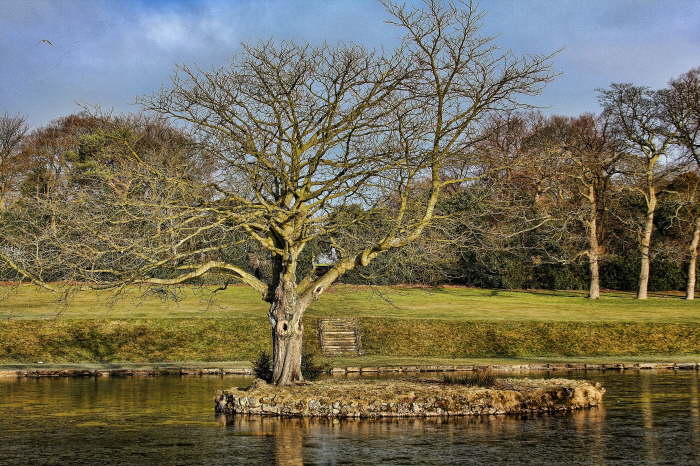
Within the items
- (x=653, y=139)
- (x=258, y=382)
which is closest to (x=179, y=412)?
(x=258, y=382)

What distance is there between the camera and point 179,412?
789 inches

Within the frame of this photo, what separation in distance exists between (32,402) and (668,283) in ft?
172

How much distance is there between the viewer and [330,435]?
16.3 meters

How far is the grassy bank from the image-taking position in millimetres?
34250

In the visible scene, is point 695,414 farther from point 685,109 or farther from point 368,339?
point 685,109

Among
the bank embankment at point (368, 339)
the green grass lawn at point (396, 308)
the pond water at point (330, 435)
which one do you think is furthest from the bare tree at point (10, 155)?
the pond water at point (330, 435)

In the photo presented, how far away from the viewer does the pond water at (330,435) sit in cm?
1373

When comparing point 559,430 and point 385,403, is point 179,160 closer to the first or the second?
point 385,403

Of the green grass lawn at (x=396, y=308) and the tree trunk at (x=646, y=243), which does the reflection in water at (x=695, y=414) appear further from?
the tree trunk at (x=646, y=243)

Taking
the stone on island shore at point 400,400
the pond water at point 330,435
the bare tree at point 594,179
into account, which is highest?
the bare tree at point 594,179

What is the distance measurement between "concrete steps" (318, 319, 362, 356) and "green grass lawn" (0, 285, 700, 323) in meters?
1.70

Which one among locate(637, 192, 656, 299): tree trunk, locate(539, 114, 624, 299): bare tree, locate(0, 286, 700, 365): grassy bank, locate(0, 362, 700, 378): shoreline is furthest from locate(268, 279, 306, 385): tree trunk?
locate(637, 192, 656, 299): tree trunk

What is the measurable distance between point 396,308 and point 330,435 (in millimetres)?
23247

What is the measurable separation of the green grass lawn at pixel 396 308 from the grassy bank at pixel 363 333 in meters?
0.11
